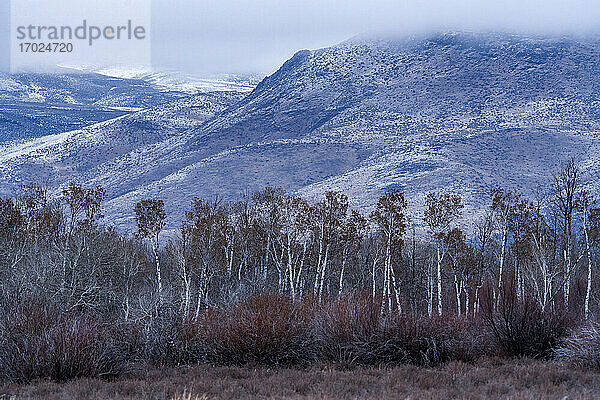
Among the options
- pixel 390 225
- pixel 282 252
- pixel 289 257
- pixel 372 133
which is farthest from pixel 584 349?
pixel 372 133

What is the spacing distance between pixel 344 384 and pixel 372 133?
10472 cm

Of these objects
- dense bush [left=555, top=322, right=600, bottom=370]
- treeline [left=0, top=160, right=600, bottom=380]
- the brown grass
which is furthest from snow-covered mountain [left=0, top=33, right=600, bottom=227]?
the brown grass

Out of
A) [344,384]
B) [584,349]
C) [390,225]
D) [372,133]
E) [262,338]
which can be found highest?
[372,133]

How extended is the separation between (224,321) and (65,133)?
156 meters

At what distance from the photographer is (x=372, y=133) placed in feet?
383

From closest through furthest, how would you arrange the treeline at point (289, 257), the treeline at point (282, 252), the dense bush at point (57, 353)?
1. the dense bush at point (57, 353)
2. the treeline at point (289, 257)
3. the treeline at point (282, 252)

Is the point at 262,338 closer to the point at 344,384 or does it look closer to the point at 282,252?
the point at 344,384

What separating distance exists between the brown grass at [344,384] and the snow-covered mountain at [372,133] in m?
62.7

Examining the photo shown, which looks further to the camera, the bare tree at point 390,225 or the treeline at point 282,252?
the bare tree at point 390,225

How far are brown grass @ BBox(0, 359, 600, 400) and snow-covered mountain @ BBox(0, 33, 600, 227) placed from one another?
62.7 metres

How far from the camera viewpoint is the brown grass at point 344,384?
41.2ft

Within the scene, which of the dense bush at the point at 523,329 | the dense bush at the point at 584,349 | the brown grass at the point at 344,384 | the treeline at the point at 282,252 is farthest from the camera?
the treeline at the point at 282,252

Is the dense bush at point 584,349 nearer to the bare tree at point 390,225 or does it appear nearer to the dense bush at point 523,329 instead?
the dense bush at point 523,329

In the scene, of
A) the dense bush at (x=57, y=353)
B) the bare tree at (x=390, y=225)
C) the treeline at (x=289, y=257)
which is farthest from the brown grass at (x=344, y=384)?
the bare tree at (x=390, y=225)
